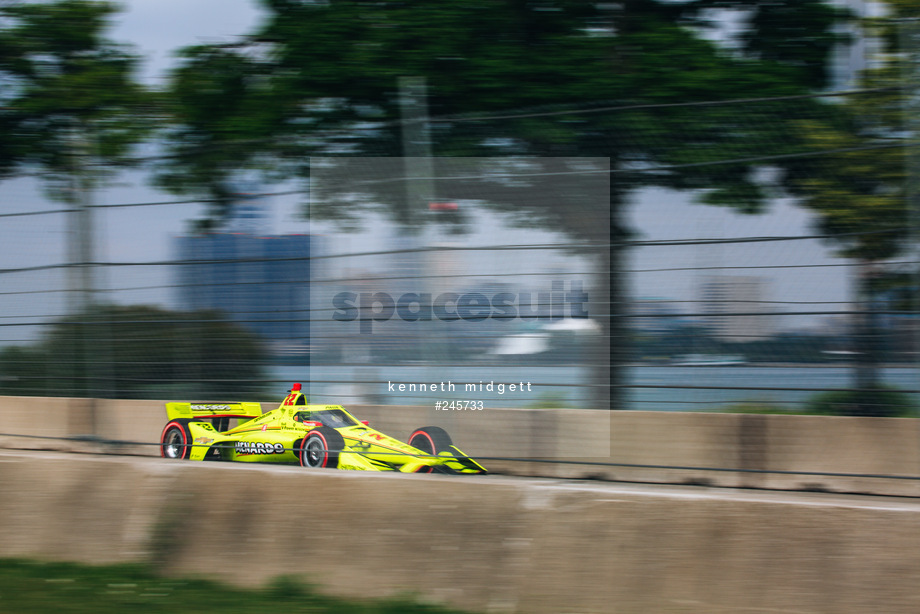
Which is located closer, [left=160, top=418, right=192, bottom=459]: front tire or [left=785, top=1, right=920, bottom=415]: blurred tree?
[left=785, top=1, right=920, bottom=415]: blurred tree

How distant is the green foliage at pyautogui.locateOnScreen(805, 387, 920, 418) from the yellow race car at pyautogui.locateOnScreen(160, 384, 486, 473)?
5.31 feet

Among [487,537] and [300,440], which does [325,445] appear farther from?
[487,537]

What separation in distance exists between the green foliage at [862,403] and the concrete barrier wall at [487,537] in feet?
1.63

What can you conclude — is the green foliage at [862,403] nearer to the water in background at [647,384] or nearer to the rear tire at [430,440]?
the water in background at [647,384]

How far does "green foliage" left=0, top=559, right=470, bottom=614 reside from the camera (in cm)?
353

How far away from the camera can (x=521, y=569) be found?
134 inches

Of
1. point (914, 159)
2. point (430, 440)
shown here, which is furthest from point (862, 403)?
point (430, 440)

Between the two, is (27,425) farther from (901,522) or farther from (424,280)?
(901,522)

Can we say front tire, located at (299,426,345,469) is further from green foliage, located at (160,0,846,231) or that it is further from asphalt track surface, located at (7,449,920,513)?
green foliage, located at (160,0,846,231)

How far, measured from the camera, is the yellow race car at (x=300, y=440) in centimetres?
411

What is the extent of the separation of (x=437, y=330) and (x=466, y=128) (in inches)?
40.3

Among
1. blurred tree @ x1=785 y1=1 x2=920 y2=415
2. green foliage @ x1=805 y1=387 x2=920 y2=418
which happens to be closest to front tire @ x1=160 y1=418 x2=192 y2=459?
green foliage @ x1=805 y1=387 x2=920 y2=418

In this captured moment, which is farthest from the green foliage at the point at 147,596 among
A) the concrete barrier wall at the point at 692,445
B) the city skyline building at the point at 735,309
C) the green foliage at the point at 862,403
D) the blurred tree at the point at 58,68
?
the blurred tree at the point at 58,68

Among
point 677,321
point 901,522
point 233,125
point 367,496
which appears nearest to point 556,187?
point 677,321
